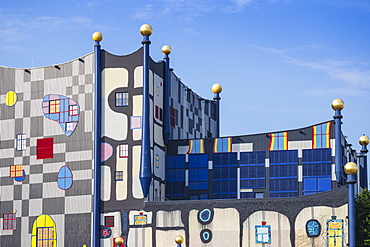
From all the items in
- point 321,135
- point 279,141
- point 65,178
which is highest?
point 321,135

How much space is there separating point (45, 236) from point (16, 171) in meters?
3.39

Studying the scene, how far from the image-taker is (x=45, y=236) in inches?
1371

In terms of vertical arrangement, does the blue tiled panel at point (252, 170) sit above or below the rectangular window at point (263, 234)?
above

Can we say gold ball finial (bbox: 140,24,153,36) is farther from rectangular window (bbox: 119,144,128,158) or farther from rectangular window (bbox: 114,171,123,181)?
rectangular window (bbox: 114,171,123,181)

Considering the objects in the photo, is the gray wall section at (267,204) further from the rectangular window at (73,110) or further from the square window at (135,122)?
the rectangular window at (73,110)

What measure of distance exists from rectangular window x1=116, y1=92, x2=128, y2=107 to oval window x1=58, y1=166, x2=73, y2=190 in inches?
145

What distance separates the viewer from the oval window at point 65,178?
1369 inches

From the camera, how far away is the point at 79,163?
34688 millimetres

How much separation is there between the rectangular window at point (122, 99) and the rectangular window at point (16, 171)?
18.1ft

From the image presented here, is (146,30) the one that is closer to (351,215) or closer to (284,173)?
(284,173)

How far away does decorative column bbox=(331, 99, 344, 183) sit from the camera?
32.7 m

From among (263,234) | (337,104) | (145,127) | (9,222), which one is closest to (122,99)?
(145,127)

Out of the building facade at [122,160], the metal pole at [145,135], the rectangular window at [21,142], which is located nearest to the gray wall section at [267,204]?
the building facade at [122,160]

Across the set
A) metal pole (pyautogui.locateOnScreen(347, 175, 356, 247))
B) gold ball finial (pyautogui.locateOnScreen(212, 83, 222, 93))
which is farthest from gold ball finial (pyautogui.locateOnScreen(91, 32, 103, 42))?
metal pole (pyautogui.locateOnScreen(347, 175, 356, 247))
